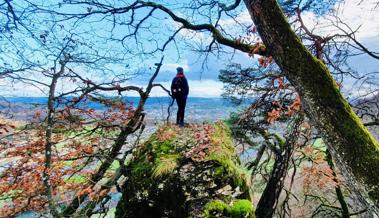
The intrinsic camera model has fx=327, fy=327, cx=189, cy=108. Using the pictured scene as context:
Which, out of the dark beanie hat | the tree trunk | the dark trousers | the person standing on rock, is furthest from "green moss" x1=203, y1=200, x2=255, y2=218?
the dark beanie hat

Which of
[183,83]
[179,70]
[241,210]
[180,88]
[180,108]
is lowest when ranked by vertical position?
[241,210]

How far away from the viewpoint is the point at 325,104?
3.56m

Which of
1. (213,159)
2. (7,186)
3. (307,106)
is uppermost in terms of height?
(307,106)

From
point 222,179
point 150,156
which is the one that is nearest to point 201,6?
point 150,156

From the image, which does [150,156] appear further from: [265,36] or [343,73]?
[343,73]

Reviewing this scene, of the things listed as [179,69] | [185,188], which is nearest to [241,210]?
[185,188]

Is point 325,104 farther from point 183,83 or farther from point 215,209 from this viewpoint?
point 183,83

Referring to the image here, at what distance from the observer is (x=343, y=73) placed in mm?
8047

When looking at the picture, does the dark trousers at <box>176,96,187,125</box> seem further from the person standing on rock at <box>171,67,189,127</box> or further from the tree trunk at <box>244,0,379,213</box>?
the tree trunk at <box>244,0,379,213</box>

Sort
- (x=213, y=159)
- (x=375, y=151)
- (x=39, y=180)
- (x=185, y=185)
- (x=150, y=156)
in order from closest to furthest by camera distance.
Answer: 1. (x=375, y=151)
2. (x=185, y=185)
3. (x=213, y=159)
4. (x=150, y=156)
5. (x=39, y=180)

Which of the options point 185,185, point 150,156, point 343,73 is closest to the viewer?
point 185,185

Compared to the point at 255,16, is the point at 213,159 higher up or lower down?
lower down

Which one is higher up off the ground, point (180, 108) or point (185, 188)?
point (180, 108)

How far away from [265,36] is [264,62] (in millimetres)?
1490
